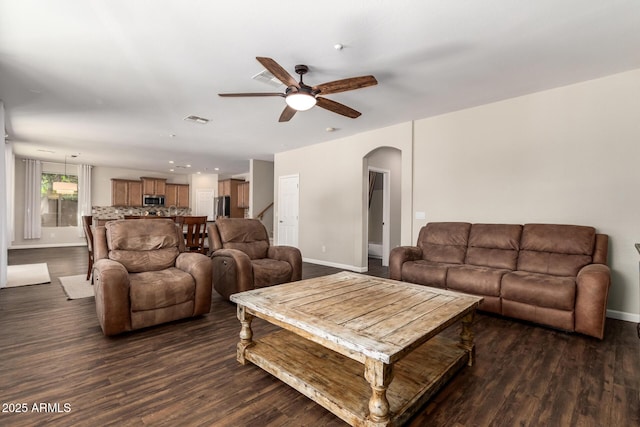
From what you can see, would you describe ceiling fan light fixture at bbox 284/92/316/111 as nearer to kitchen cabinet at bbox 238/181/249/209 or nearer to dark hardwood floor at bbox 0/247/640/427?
dark hardwood floor at bbox 0/247/640/427

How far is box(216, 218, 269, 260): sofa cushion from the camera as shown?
424 cm

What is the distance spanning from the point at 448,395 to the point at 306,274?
12.2ft

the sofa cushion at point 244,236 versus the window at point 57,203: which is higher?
the window at point 57,203

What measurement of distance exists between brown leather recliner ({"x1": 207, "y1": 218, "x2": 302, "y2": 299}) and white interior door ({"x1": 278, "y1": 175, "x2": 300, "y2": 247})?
2.82 metres

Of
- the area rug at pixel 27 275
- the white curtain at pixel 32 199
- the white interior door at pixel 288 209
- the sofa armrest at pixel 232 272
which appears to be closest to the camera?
the sofa armrest at pixel 232 272

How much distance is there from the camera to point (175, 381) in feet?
6.65

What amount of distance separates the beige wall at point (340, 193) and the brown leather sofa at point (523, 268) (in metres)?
1.05

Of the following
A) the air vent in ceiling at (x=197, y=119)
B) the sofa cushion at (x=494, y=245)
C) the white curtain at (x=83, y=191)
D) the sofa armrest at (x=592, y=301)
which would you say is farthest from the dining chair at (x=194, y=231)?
the white curtain at (x=83, y=191)

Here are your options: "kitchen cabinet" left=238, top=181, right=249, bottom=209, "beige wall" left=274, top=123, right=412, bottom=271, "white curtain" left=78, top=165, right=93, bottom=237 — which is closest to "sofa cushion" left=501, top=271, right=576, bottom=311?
"beige wall" left=274, top=123, right=412, bottom=271

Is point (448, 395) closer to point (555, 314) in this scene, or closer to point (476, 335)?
point (476, 335)

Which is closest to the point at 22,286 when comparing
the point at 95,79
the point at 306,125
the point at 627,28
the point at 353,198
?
the point at 95,79

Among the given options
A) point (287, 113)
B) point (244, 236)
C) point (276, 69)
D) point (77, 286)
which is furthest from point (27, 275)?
point (276, 69)

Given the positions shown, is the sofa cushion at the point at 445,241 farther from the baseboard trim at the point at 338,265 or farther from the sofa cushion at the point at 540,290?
the baseboard trim at the point at 338,265

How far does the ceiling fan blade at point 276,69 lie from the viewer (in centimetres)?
233
